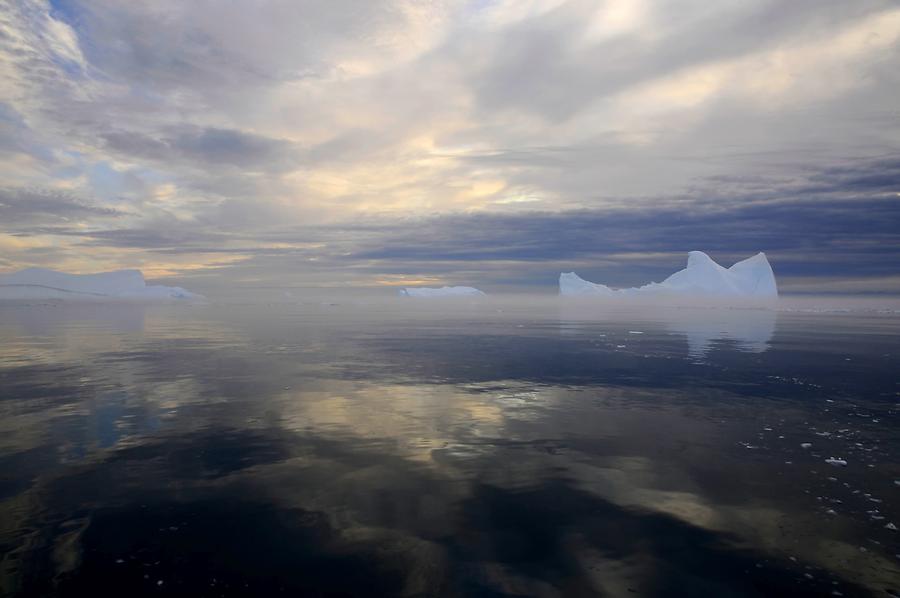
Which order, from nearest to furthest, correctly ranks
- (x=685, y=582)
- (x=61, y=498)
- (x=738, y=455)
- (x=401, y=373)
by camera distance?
(x=685, y=582) < (x=61, y=498) < (x=738, y=455) < (x=401, y=373)

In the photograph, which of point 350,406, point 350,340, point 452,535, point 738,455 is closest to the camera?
point 452,535

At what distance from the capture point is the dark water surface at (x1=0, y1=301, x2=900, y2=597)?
28.1 ft

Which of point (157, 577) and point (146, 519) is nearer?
point (157, 577)

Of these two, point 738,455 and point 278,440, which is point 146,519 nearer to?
point 278,440

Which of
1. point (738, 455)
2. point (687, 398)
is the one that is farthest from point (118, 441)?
point (687, 398)

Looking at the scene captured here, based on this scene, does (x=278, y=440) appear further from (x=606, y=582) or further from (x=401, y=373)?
(x=401, y=373)

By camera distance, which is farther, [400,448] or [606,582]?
[400,448]

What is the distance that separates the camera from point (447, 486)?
12.4m

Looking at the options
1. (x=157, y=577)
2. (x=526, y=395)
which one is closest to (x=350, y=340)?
(x=526, y=395)

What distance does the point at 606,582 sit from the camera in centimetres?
835

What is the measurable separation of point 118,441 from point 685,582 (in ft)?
49.9

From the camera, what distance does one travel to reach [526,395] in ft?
75.9

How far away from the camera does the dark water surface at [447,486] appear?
8.56 m

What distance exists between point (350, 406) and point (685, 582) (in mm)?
14425
